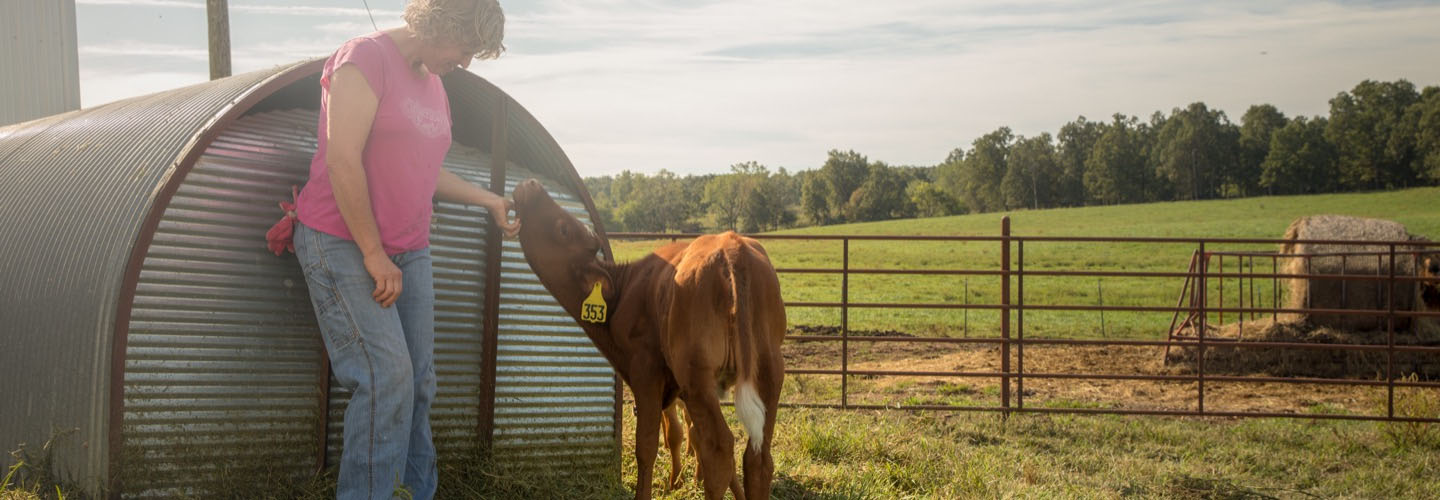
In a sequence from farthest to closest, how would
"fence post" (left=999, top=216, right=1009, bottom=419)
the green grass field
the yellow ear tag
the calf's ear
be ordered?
the green grass field → "fence post" (left=999, top=216, right=1009, bottom=419) → the calf's ear → the yellow ear tag

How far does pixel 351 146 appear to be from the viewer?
10.4 feet

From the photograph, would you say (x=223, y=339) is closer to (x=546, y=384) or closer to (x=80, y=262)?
(x=80, y=262)

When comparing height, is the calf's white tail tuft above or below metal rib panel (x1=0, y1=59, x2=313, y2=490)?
below

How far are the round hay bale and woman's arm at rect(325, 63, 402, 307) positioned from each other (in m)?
12.6

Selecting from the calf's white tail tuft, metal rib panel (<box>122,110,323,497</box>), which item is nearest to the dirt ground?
the calf's white tail tuft

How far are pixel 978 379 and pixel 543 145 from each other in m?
8.32

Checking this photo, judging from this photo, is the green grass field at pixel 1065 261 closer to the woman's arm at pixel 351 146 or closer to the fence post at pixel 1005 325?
the fence post at pixel 1005 325

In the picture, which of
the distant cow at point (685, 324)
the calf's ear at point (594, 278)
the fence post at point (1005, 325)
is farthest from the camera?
the fence post at point (1005, 325)

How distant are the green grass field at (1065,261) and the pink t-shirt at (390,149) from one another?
3.26 metres

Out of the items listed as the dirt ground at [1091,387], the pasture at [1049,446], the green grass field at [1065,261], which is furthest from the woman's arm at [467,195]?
the dirt ground at [1091,387]

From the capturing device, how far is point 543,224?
4863 millimetres

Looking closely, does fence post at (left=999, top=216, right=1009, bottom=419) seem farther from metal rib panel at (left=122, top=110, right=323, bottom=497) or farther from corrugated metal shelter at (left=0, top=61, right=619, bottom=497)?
metal rib panel at (left=122, top=110, right=323, bottom=497)

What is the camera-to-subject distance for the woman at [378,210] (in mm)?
3270

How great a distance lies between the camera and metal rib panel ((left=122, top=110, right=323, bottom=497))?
4.12 metres
